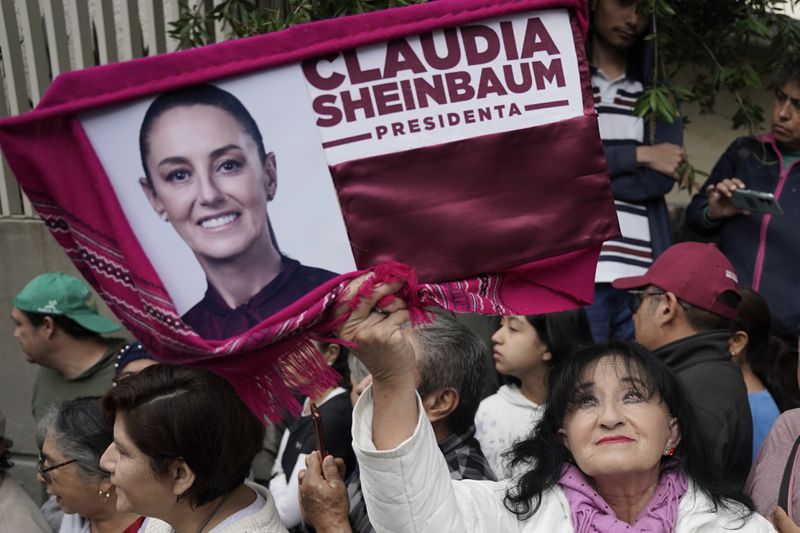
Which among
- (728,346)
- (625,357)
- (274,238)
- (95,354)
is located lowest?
(95,354)

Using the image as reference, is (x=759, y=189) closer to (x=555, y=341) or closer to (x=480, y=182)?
(x=555, y=341)

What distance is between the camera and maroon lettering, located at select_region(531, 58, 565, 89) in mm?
2273

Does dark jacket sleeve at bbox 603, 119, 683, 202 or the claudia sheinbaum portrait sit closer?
the claudia sheinbaum portrait

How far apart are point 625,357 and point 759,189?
2.32 m

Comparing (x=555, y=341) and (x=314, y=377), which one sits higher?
(x=314, y=377)

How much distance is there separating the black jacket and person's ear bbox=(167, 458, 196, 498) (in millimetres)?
1417

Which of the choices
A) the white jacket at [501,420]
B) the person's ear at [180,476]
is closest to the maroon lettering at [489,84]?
the person's ear at [180,476]

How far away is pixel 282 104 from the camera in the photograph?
7.07 feet

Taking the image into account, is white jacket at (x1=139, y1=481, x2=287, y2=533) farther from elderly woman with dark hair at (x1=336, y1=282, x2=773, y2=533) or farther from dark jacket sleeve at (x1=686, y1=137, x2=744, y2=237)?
dark jacket sleeve at (x1=686, y1=137, x2=744, y2=237)

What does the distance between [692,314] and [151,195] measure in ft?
7.56

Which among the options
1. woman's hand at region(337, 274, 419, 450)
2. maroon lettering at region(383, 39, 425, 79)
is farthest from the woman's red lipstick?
maroon lettering at region(383, 39, 425, 79)

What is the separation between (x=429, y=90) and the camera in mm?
2227

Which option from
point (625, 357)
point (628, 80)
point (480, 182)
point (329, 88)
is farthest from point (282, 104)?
point (628, 80)

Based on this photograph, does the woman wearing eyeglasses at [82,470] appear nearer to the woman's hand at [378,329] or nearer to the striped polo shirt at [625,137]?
the woman's hand at [378,329]
